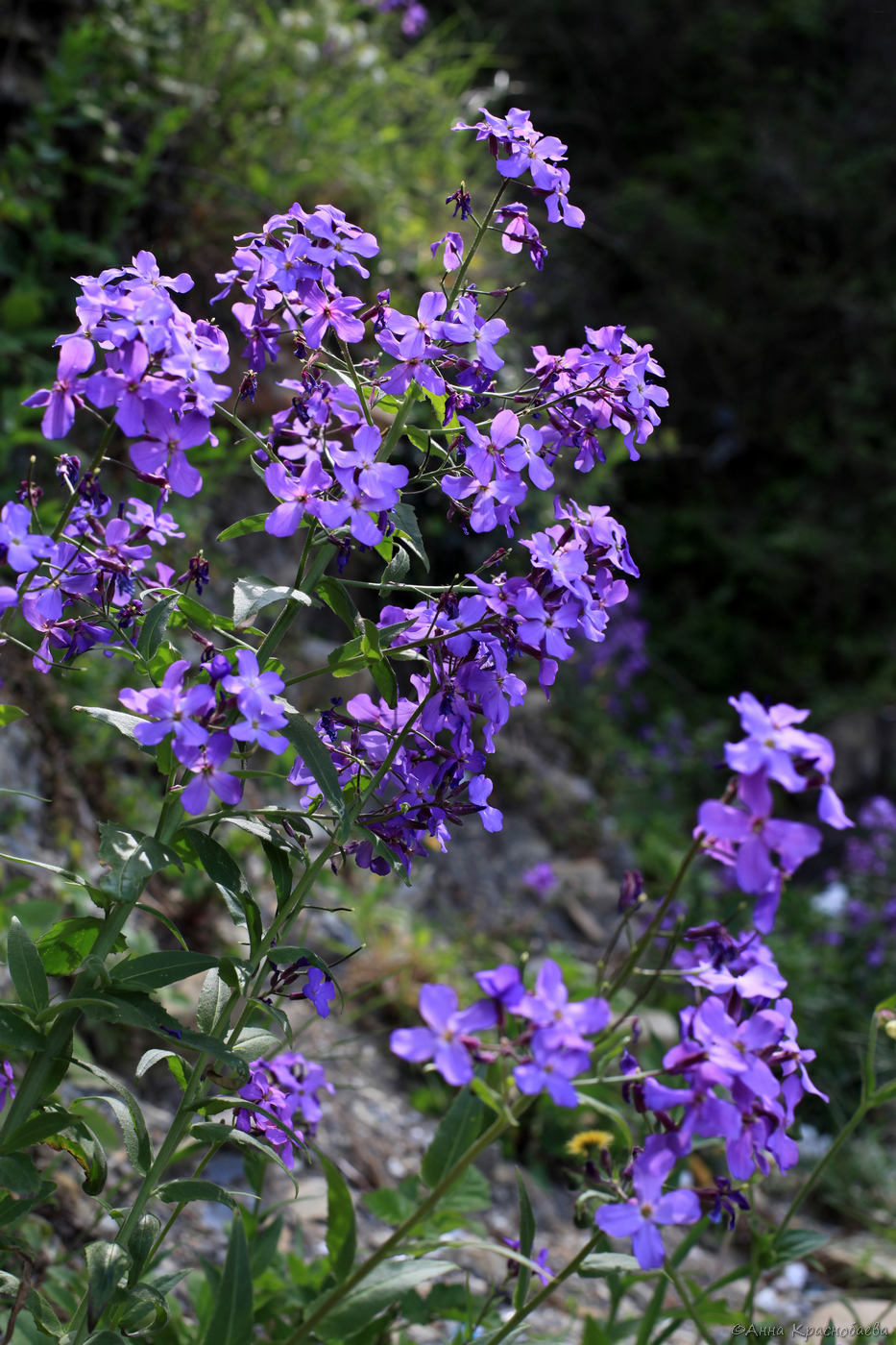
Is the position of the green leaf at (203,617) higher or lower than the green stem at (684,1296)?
higher

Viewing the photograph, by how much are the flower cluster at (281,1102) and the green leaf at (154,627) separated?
17.2 inches

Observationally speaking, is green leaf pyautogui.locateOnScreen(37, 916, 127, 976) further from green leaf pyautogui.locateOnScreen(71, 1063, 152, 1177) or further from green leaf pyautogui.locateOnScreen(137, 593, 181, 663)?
green leaf pyautogui.locateOnScreen(137, 593, 181, 663)

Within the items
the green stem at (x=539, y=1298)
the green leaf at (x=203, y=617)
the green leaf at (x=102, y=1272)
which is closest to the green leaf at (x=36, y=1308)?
the green leaf at (x=102, y=1272)

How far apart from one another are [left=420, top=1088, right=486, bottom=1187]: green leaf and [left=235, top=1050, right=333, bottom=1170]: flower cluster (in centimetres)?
15

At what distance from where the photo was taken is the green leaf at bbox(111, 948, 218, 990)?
1022mm

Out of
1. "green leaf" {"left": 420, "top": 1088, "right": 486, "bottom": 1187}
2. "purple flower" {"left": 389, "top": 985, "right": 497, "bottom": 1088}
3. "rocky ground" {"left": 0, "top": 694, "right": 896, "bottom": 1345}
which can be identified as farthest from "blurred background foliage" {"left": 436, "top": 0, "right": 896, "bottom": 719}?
"purple flower" {"left": 389, "top": 985, "right": 497, "bottom": 1088}

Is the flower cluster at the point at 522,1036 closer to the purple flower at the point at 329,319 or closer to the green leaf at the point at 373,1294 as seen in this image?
the green leaf at the point at 373,1294

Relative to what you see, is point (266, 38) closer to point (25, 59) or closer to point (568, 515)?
point (25, 59)

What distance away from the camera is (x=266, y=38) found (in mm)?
4312

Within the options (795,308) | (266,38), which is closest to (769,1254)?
(266,38)

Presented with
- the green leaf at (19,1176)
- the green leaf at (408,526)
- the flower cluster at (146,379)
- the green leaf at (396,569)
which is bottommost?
the green leaf at (19,1176)

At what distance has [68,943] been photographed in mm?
1120

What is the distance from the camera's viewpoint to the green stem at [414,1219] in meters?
0.85

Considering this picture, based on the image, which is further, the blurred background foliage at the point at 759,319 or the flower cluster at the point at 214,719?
the blurred background foliage at the point at 759,319
